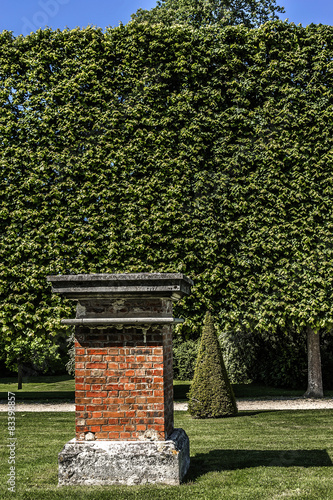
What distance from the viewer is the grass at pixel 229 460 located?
4629 millimetres

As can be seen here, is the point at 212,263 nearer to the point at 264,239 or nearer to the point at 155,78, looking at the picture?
the point at 264,239

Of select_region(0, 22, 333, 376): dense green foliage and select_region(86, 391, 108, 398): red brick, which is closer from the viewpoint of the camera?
select_region(86, 391, 108, 398): red brick

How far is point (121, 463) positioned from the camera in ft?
15.9

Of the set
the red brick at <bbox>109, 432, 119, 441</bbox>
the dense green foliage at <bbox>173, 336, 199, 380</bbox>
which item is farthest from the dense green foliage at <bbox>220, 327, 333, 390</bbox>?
the red brick at <bbox>109, 432, 119, 441</bbox>

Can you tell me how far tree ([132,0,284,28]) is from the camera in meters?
16.4

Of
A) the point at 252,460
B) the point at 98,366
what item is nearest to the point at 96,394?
the point at 98,366

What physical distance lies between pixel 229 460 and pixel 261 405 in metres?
5.73

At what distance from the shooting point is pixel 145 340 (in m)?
5.10

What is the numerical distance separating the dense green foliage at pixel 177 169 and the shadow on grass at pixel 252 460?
5.14 metres

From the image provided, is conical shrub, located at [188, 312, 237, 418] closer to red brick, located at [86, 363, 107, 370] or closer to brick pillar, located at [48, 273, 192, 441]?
brick pillar, located at [48, 273, 192, 441]

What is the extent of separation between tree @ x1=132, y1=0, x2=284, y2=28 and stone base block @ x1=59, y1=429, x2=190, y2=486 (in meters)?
14.4

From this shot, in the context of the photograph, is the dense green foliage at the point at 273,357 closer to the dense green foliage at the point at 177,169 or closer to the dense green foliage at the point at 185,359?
the dense green foliage at the point at 185,359

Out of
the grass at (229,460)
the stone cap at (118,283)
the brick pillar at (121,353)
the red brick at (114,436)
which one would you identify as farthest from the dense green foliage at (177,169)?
the red brick at (114,436)

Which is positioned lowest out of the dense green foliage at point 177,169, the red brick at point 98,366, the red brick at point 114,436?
the red brick at point 114,436
